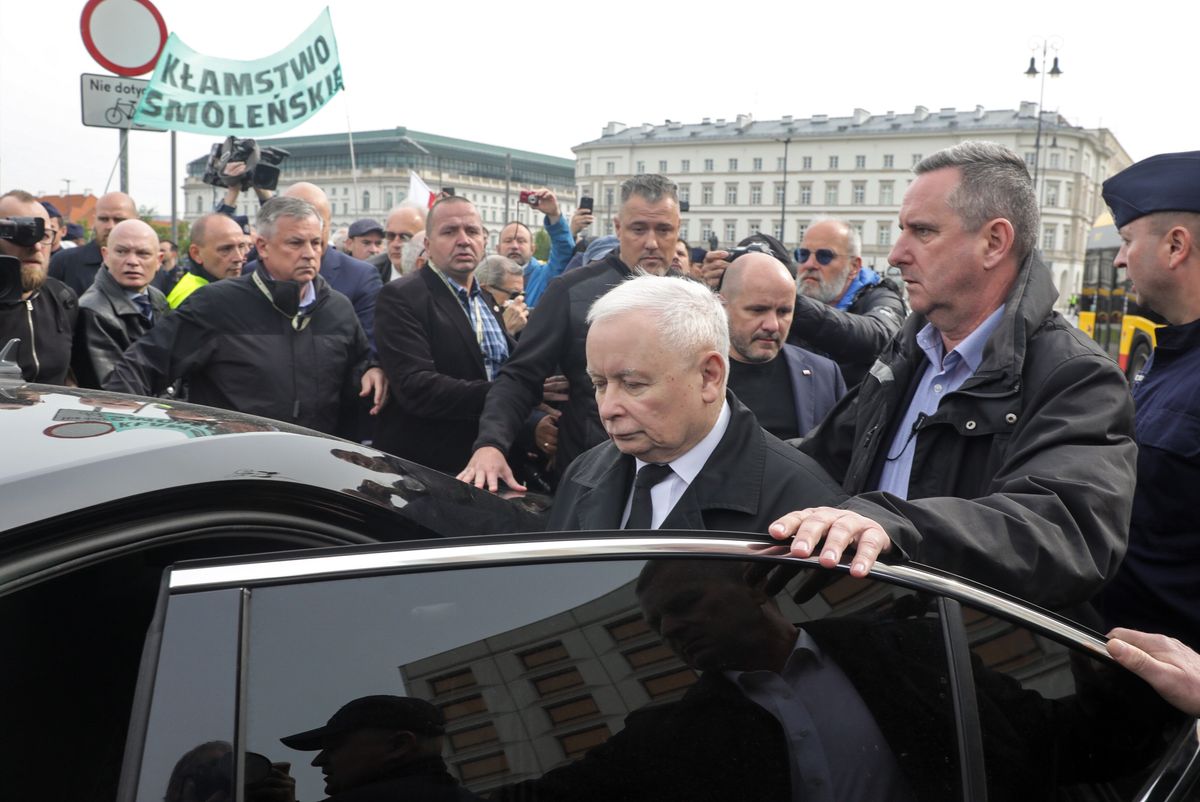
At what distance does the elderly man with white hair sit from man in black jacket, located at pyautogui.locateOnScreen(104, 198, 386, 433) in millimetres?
2359

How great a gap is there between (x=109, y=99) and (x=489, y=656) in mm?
6382

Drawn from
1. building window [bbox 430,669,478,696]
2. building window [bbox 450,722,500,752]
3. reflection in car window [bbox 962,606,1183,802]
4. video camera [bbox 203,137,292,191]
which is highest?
video camera [bbox 203,137,292,191]

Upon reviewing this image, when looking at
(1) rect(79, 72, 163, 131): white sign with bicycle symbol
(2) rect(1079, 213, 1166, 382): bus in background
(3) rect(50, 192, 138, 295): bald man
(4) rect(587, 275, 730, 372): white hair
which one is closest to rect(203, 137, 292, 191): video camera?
(1) rect(79, 72, 163, 131): white sign with bicycle symbol

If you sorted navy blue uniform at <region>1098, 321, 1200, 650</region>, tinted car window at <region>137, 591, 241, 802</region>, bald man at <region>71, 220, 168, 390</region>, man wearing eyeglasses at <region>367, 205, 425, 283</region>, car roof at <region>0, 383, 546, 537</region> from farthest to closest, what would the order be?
man wearing eyeglasses at <region>367, 205, 425, 283</region> < bald man at <region>71, 220, 168, 390</region> < navy blue uniform at <region>1098, 321, 1200, 650</region> < car roof at <region>0, 383, 546, 537</region> < tinted car window at <region>137, 591, 241, 802</region>

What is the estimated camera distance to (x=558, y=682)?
129 centimetres

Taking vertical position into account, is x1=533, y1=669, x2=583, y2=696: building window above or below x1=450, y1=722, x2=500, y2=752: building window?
above

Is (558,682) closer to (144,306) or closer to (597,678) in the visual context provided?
(597,678)

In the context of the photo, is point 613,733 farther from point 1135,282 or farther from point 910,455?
point 1135,282

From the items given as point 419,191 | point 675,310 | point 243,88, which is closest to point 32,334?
point 675,310

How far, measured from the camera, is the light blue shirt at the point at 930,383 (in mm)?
2443

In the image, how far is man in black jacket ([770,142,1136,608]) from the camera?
1.72 meters

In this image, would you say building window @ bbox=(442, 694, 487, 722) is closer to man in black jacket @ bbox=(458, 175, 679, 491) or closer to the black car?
the black car

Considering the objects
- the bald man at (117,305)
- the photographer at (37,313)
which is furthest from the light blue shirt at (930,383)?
the bald man at (117,305)

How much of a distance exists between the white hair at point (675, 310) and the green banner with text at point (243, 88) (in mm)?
5514
